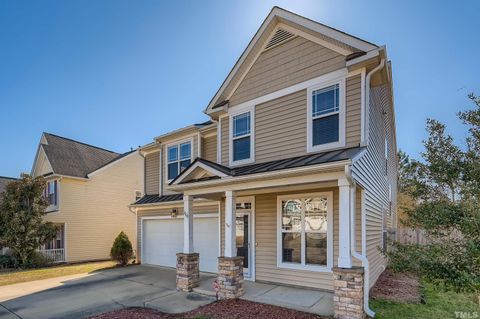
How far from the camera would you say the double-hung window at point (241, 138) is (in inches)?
366

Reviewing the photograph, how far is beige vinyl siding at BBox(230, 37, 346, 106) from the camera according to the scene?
7.83 m

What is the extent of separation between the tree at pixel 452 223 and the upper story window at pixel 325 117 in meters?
2.11

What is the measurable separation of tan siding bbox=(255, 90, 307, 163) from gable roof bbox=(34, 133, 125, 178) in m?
13.2

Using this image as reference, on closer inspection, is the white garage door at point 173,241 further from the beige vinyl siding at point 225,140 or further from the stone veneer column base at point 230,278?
the stone veneer column base at point 230,278

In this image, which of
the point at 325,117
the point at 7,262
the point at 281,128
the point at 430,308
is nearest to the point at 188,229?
the point at 281,128

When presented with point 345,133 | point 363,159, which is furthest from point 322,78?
point 363,159

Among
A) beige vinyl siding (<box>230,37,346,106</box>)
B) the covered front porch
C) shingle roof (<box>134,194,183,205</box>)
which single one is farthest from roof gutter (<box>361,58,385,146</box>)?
shingle roof (<box>134,194,183,205</box>)

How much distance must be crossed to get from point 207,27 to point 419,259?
10281mm

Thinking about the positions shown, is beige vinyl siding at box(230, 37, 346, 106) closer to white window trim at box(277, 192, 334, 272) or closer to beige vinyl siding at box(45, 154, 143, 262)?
white window trim at box(277, 192, 334, 272)

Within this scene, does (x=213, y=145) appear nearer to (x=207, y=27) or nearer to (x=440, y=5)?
(x=207, y=27)

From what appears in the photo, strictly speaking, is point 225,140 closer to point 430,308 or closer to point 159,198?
point 159,198

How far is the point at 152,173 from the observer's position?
14.1m

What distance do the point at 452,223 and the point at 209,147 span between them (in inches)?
352

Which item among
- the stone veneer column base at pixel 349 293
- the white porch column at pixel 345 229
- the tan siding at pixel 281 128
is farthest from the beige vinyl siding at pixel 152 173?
the stone veneer column base at pixel 349 293
